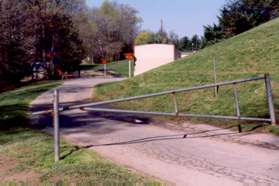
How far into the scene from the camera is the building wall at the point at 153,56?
27.8 metres

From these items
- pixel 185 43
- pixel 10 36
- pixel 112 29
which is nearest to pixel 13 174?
pixel 10 36

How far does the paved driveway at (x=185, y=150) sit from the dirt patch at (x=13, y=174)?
122 centimetres

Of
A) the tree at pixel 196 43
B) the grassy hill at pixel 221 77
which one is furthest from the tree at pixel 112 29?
the grassy hill at pixel 221 77

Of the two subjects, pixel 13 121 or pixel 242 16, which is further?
pixel 242 16

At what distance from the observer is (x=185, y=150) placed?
654 centimetres

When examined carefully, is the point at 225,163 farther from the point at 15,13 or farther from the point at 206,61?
the point at 15,13

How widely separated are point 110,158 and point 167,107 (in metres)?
5.80

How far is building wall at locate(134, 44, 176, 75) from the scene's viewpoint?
2777 cm

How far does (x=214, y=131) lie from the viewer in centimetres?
819

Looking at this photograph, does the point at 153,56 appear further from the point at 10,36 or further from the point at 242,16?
the point at 242,16

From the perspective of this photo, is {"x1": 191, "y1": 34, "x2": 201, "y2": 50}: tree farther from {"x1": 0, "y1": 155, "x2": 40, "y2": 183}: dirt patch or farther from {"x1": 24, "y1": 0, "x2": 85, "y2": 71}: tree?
{"x1": 0, "y1": 155, "x2": 40, "y2": 183}: dirt patch

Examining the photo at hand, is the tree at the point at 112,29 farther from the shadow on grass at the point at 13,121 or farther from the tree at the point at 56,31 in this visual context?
the shadow on grass at the point at 13,121

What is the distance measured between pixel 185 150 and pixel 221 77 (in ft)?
28.4

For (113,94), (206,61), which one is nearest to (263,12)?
(206,61)
